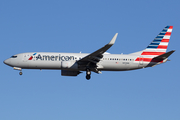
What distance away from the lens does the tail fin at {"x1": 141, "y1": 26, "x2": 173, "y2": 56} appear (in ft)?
184

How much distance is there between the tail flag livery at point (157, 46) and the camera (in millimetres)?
54844

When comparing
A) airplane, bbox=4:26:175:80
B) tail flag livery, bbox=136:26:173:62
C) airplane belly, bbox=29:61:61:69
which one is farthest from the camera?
tail flag livery, bbox=136:26:173:62

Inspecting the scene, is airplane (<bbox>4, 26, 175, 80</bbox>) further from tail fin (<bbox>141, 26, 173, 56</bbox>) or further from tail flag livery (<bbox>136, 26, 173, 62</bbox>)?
tail fin (<bbox>141, 26, 173, 56</bbox>)

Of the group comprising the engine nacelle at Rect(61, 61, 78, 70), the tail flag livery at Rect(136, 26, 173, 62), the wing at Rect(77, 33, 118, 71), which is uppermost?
the tail flag livery at Rect(136, 26, 173, 62)

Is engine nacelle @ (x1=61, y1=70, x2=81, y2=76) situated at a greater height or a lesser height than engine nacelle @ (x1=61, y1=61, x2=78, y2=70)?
lesser

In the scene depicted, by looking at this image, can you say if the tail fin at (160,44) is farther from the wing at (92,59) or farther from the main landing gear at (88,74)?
the main landing gear at (88,74)

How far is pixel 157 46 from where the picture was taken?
187 ft

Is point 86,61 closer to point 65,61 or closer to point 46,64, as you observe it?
point 65,61

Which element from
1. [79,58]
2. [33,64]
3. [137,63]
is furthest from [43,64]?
[137,63]

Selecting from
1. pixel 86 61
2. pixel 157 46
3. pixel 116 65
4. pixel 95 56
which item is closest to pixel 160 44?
pixel 157 46

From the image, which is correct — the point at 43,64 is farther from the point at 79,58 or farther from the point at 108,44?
the point at 108,44

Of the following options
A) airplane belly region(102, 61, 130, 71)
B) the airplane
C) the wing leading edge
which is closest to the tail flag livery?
the airplane

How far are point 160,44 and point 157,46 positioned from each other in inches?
26.6

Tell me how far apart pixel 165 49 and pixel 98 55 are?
1252cm
